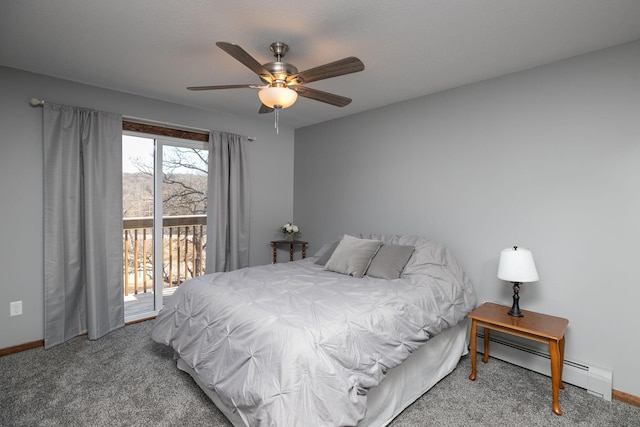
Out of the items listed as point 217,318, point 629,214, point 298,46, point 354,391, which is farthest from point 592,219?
point 217,318

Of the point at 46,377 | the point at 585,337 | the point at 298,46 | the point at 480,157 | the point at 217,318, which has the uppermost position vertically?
the point at 298,46

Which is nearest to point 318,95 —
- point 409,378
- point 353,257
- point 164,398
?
point 353,257

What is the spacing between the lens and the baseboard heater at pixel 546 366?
7.47 ft

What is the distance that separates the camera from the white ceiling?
1.84m

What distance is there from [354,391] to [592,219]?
2178 mm

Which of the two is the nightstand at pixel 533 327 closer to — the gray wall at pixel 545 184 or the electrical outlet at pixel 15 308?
the gray wall at pixel 545 184

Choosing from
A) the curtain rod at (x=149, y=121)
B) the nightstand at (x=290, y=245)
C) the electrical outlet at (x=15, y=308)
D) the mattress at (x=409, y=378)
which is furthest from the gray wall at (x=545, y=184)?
the electrical outlet at (x=15, y=308)

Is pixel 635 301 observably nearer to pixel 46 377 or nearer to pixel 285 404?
pixel 285 404

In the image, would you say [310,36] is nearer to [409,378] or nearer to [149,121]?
[149,121]

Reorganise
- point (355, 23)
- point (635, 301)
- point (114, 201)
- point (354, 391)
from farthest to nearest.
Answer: point (114, 201) → point (635, 301) → point (355, 23) → point (354, 391)

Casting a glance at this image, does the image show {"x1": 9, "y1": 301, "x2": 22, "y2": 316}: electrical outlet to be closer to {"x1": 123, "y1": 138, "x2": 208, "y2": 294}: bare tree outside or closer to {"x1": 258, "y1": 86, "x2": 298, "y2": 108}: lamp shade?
{"x1": 123, "y1": 138, "x2": 208, "y2": 294}: bare tree outside

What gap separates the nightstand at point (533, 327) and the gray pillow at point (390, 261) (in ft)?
2.19

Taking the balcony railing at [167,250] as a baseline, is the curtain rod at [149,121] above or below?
above

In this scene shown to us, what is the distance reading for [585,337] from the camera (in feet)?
7.94
